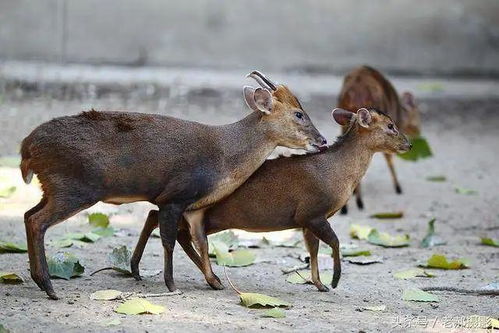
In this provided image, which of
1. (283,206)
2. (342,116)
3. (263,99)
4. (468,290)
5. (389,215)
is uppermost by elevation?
(263,99)

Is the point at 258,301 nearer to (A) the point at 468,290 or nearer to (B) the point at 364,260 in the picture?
(A) the point at 468,290

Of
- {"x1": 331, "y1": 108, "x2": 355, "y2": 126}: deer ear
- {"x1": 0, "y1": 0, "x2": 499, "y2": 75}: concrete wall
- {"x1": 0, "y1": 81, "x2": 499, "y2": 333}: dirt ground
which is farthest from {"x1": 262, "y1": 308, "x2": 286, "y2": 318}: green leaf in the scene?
{"x1": 0, "y1": 0, "x2": 499, "y2": 75}: concrete wall

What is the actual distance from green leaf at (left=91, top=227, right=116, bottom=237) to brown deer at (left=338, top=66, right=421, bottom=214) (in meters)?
2.19

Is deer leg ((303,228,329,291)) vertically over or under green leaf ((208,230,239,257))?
over

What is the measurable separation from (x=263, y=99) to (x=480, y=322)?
69.1 inches

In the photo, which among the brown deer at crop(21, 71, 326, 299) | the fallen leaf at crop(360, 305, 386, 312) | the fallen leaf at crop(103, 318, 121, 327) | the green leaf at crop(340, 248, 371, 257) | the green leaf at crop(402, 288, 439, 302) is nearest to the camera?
the fallen leaf at crop(103, 318, 121, 327)

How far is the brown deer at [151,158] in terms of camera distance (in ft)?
18.5

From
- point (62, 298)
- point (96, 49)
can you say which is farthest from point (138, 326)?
point (96, 49)

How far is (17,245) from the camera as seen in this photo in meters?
6.66

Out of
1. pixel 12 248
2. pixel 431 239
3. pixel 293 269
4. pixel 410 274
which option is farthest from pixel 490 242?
pixel 12 248

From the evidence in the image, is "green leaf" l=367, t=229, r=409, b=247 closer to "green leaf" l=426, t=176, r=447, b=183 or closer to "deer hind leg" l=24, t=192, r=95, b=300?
"green leaf" l=426, t=176, r=447, b=183

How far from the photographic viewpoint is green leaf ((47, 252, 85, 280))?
19.9ft

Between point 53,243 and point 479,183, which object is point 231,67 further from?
point 53,243

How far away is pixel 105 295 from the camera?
5.55m
